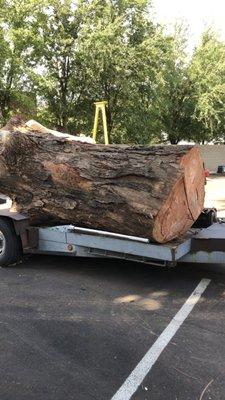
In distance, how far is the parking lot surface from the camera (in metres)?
3.69

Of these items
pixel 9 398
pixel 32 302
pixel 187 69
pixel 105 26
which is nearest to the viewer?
pixel 9 398

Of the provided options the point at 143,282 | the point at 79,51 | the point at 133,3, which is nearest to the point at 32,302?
the point at 143,282

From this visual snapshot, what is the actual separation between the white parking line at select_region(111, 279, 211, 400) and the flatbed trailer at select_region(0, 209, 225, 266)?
484 millimetres

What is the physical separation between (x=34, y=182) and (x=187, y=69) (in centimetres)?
3113

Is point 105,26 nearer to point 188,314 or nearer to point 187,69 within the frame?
point 187,69

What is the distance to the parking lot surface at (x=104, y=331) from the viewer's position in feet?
12.1

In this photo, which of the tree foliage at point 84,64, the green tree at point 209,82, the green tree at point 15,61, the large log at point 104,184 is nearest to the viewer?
the large log at point 104,184

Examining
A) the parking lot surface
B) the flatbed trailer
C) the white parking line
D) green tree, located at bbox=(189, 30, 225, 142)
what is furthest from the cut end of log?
green tree, located at bbox=(189, 30, 225, 142)

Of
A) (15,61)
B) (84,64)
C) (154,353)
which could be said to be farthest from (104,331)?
(84,64)

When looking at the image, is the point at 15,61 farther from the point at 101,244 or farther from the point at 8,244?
the point at 101,244

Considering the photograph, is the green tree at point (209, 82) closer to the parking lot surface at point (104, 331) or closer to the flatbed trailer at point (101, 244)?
the flatbed trailer at point (101, 244)

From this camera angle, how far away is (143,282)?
6.18m

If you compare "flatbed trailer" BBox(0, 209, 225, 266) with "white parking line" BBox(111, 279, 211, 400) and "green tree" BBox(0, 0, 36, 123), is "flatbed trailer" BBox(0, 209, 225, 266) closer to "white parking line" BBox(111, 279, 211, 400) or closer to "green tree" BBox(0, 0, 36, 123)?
"white parking line" BBox(111, 279, 211, 400)

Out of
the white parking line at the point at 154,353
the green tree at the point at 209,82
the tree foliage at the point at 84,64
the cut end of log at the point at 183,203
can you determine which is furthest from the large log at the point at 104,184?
the green tree at the point at 209,82
